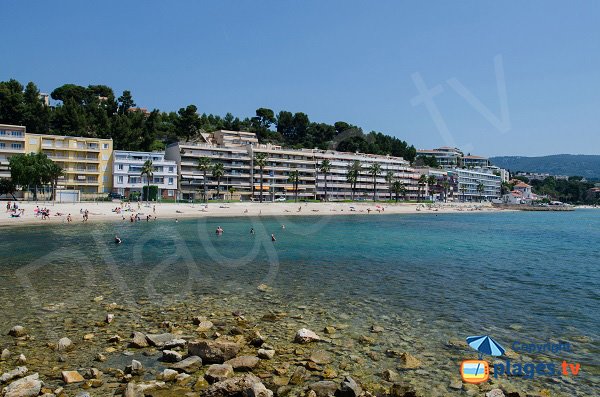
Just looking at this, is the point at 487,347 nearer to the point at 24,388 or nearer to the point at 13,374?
the point at 24,388

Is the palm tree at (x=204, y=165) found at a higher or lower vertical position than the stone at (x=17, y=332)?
higher

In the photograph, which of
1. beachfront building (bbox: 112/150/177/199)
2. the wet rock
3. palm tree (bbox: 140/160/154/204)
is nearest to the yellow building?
beachfront building (bbox: 112/150/177/199)

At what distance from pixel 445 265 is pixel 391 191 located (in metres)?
121

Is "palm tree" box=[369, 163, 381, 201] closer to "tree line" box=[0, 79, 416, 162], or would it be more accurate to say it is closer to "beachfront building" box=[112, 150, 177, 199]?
"tree line" box=[0, 79, 416, 162]

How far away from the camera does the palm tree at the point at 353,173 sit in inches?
5098

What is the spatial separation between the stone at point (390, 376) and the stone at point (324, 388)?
137 centimetres

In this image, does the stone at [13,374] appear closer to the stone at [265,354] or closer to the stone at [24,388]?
the stone at [24,388]

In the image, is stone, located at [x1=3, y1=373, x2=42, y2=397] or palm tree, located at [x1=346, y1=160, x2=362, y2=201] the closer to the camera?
stone, located at [x1=3, y1=373, x2=42, y2=397]

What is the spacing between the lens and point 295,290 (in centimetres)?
1909

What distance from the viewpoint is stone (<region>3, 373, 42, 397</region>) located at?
8.33 meters

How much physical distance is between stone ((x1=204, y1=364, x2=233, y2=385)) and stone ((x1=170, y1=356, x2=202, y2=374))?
1.34 ft

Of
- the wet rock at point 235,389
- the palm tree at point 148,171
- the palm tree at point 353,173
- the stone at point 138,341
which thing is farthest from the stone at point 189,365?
the palm tree at point 353,173

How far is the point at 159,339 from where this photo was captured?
38.8 feet

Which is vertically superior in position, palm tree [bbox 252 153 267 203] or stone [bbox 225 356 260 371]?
palm tree [bbox 252 153 267 203]
